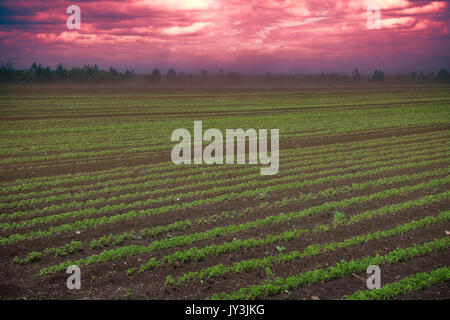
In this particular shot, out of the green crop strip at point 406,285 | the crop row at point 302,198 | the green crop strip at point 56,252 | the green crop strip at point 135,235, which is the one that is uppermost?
the crop row at point 302,198

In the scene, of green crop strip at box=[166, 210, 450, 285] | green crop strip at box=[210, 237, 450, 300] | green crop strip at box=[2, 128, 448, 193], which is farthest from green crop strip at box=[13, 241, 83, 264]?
green crop strip at box=[2, 128, 448, 193]

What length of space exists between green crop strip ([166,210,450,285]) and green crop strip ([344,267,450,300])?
5.54ft

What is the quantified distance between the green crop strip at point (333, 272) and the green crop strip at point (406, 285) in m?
0.71

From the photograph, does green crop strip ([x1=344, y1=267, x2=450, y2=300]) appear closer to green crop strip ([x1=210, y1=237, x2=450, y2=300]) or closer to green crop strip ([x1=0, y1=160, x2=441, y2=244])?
green crop strip ([x1=210, y1=237, x2=450, y2=300])

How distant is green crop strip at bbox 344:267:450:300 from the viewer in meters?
6.69

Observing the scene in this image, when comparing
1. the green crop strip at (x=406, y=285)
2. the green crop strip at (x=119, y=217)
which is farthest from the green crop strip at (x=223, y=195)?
the green crop strip at (x=406, y=285)

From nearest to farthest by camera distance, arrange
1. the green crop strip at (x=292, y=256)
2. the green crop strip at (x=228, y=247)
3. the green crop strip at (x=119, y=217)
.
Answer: the green crop strip at (x=292, y=256) → the green crop strip at (x=228, y=247) → the green crop strip at (x=119, y=217)

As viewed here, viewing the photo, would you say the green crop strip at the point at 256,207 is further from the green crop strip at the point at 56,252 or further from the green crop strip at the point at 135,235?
the green crop strip at the point at 56,252

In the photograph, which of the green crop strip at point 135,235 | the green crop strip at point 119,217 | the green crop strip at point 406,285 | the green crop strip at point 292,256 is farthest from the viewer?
the green crop strip at point 119,217

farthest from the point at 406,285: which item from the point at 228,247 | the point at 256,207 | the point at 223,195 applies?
the point at 223,195

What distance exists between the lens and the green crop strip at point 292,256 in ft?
24.4

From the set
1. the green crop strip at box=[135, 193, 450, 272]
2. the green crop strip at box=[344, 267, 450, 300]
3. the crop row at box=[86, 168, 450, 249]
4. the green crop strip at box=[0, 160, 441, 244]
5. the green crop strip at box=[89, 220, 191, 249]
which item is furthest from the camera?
the crop row at box=[86, 168, 450, 249]

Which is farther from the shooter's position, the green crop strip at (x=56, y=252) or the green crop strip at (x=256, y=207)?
the green crop strip at (x=256, y=207)
